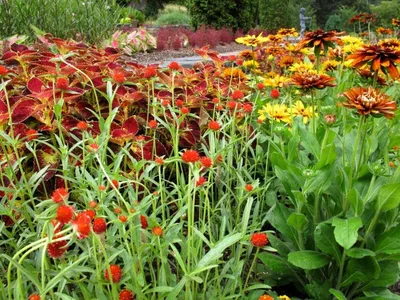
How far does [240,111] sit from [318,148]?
1.39 feet

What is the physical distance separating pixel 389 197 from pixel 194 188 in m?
0.52

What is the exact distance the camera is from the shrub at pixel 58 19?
4316 millimetres

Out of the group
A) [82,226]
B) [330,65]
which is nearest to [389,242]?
[82,226]

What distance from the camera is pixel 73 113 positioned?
1.74 m

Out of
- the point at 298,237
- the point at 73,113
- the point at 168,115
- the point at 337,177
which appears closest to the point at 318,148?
the point at 337,177

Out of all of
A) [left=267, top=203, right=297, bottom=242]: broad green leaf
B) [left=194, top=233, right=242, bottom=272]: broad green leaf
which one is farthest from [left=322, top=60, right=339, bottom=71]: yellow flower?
[left=194, top=233, right=242, bottom=272]: broad green leaf

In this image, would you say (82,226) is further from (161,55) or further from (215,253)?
(161,55)

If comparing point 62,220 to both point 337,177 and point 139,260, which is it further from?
point 337,177

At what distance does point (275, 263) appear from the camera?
1393 millimetres

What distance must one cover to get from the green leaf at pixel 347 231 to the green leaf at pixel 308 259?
162 millimetres

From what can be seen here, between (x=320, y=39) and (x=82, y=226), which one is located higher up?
(x=320, y=39)

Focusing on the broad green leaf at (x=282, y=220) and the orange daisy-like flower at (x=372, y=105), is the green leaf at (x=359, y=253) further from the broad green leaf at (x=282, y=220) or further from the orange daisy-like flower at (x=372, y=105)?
the orange daisy-like flower at (x=372, y=105)

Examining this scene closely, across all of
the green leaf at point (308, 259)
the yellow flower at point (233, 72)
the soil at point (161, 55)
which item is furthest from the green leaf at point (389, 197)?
the soil at point (161, 55)

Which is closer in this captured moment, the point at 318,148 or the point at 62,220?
the point at 62,220
